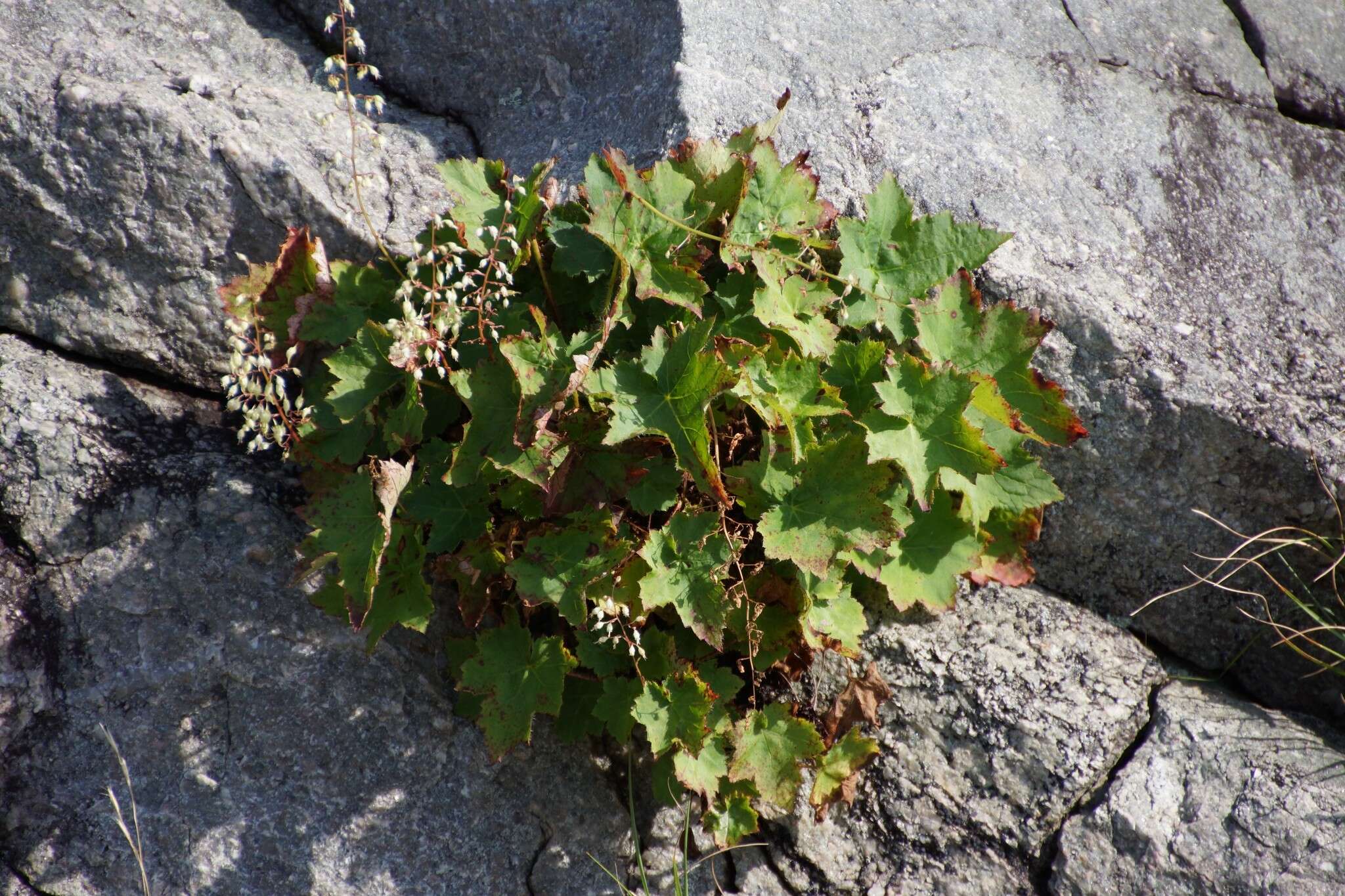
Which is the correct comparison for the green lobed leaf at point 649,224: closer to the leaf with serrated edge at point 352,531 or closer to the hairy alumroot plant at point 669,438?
the hairy alumroot plant at point 669,438

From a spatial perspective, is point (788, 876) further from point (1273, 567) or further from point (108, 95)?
point (108, 95)

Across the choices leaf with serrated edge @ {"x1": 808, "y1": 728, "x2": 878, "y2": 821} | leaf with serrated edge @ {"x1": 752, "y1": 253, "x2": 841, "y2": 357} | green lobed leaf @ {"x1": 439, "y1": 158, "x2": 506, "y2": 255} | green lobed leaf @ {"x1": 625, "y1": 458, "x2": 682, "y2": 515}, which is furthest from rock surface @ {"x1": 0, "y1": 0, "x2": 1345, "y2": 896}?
green lobed leaf @ {"x1": 625, "y1": 458, "x2": 682, "y2": 515}

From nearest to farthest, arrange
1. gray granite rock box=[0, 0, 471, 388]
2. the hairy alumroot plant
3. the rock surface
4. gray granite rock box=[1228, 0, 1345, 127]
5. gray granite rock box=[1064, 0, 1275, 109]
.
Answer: the hairy alumroot plant, the rock surface, gray granite rock box=[0, 0, 471, 388], gray granite rock box=[1064, 0, 1275, 109], gray granite rock box=[1228, 0, 1345, 127]

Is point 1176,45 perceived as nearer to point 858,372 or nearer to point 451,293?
point 858,372

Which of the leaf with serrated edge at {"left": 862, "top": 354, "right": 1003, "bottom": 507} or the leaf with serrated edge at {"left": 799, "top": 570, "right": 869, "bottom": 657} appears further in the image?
the leaf with serrated edge at {"left": 799, "top": 570, "right": 869, "bottom": 657}

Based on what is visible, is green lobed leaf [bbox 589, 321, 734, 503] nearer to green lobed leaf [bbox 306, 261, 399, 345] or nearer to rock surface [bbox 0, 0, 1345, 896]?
green lobed leaf [bbox 306, 261, 399, 345]

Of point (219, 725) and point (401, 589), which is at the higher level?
point (401, 589)

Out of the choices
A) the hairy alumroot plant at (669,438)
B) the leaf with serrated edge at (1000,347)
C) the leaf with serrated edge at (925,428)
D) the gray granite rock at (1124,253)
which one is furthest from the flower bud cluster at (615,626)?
the gray granite rock at (1124,253)

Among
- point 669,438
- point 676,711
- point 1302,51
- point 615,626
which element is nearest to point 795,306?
point 669,438
